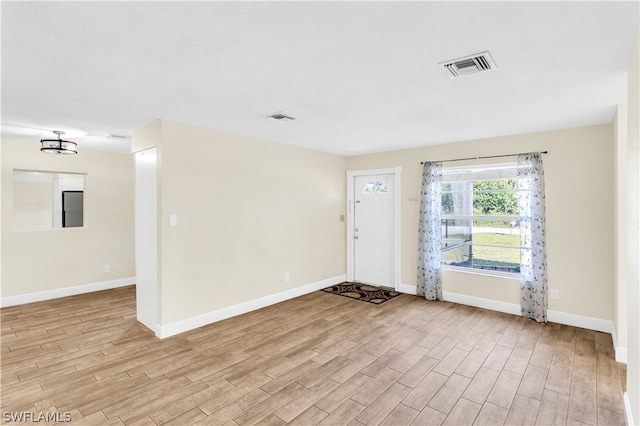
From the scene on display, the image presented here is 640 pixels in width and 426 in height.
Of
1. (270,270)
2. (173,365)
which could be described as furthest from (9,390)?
(270,270)

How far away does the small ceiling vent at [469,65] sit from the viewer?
6.96 feet

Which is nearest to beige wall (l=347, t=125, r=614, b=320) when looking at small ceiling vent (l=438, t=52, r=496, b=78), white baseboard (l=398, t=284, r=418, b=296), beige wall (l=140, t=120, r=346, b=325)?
white baseboard (l=398, t=284, r=418, b=296)

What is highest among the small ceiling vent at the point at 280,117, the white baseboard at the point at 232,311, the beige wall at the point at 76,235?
the small ceiling vent at the point at 280,117

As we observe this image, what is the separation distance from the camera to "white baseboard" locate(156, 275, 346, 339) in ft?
12.0

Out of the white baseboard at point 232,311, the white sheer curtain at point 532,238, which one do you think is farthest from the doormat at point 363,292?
the white sheer curtain at point 532,238

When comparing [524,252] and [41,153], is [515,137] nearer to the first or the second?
[524,252]

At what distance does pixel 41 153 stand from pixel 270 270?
3.97 meters

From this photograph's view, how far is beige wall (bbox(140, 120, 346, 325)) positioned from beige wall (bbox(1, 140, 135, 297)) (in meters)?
2.74

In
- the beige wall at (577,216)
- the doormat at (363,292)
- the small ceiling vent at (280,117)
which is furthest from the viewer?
the doormat at (363,292)

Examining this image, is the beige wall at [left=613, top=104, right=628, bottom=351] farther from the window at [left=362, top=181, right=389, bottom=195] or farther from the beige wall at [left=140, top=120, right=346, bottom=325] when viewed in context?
the beige wall at [left=140, top=120, right=346, bottom=325]

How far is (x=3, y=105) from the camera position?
3.07 m

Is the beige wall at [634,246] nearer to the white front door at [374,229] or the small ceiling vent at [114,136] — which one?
the white front door at [374,229]

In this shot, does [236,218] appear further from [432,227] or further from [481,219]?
[481,219]

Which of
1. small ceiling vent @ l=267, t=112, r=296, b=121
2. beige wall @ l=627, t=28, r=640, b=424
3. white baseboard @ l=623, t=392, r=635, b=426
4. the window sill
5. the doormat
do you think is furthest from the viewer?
the doormat
